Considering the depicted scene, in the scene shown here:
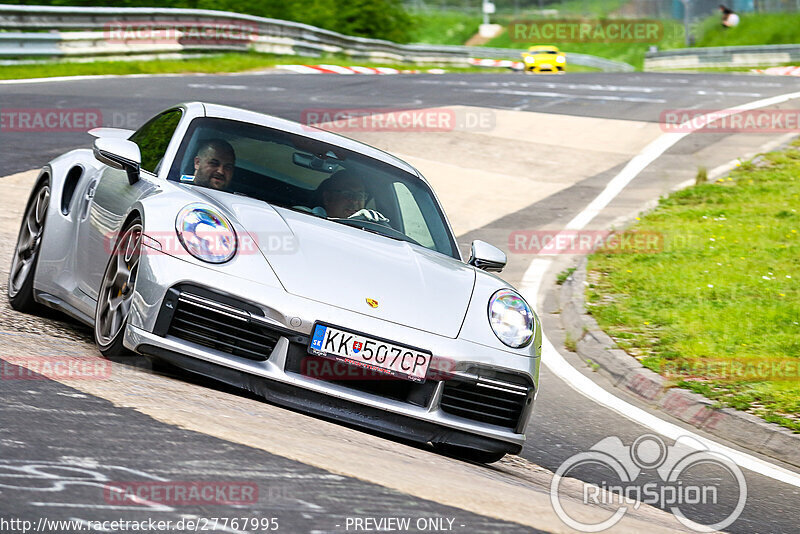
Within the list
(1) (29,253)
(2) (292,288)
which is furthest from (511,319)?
(1) (29,253)

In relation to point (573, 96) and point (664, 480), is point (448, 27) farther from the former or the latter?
point (664, 480)

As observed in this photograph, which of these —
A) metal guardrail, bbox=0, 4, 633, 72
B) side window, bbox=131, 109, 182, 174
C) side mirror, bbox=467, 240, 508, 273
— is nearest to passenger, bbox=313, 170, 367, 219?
side mirror, bbox=467, 240, 508, 273

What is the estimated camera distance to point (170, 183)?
18.0 feet

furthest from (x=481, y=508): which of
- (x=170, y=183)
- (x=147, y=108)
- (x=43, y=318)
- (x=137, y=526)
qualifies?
(x=147, y=108)

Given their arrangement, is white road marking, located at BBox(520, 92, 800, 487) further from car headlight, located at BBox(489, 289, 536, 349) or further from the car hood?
the car hood

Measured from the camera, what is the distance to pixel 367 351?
4.69 metres

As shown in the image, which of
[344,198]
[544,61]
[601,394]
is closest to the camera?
[344,198]

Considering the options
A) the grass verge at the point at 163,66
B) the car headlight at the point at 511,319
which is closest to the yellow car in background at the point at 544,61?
the grass verge at the point at 163,66

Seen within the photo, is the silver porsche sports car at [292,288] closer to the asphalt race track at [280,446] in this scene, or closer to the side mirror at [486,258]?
the side mirror at [486,258]

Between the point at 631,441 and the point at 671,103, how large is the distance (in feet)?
54.1

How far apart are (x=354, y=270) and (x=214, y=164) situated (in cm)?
121

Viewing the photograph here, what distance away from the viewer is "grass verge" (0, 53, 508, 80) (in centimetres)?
2039

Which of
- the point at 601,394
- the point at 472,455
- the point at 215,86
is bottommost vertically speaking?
the point at 601,394

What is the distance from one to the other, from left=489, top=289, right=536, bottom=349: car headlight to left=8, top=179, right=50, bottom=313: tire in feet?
8.93
